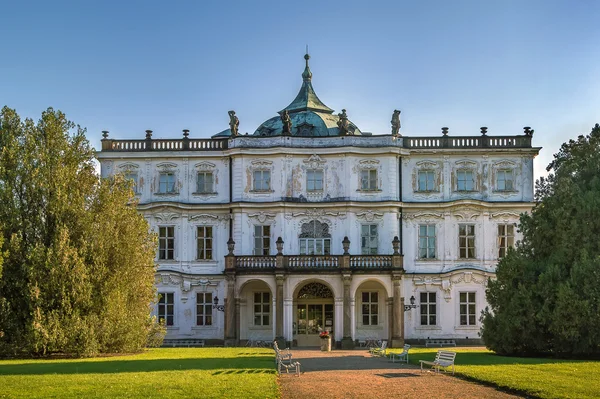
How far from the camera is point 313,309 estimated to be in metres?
46.7

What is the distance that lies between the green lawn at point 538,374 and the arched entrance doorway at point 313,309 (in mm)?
14893

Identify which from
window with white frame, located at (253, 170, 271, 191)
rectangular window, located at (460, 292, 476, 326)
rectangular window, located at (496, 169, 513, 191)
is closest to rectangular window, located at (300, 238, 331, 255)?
window with white frame, located at (253, 170, 271, 191)

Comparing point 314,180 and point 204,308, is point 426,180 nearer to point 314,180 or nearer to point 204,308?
point 314,180

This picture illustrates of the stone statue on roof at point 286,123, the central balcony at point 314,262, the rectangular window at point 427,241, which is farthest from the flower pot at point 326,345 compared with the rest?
the stone statue on roof at point 286,123

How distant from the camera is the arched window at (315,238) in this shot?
46875 millimetres

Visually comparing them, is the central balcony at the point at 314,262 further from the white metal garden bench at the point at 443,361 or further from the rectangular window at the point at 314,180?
the white metal garden bench at the point at 443,361

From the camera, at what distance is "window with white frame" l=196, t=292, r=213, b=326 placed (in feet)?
153

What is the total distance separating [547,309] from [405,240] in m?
16.5

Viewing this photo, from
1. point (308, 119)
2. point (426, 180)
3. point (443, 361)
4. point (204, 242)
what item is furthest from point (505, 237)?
point (443, 361)

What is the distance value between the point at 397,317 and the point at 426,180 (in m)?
8.83

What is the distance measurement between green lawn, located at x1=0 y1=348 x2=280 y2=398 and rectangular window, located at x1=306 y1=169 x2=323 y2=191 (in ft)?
54.7

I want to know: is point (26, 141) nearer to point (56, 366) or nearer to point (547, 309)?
point (56, 366)

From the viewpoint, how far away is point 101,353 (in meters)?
34.3

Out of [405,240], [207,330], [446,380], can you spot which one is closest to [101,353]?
[207,330]
